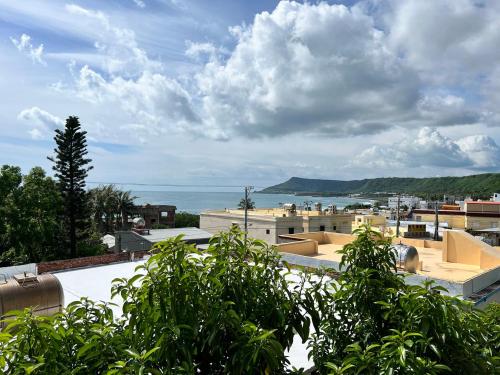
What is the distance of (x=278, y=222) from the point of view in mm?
31297

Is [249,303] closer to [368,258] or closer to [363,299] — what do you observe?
[363,299]

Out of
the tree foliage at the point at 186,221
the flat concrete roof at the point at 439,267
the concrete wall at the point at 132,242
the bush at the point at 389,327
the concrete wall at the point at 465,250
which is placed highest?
the bush at the point at 389,327

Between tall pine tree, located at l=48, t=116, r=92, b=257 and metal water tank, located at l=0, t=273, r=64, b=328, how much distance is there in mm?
19573

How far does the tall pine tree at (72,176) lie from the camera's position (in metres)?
29.5

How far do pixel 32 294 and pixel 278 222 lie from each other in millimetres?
22302

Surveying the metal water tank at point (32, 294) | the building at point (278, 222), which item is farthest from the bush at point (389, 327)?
the building at point (278, 222)

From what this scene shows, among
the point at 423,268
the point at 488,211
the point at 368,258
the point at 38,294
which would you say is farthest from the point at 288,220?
the point at 488,211

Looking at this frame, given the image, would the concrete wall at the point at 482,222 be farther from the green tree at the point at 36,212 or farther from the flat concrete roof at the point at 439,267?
the green tree at the point at 36,212

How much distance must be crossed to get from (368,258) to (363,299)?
0.50 m

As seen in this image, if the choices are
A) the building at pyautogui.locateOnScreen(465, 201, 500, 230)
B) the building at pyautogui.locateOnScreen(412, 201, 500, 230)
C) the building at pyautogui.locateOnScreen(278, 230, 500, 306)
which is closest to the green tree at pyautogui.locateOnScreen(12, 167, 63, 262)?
the building at pyautogui.locateOnScreen(278, 230, 500, 306)

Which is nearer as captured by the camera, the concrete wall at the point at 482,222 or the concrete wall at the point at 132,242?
the concrete wall at the point at 132,242

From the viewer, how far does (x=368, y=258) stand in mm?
4016

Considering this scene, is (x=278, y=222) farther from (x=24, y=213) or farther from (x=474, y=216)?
(x=474, y=216)

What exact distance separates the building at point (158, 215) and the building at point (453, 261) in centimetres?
3890
